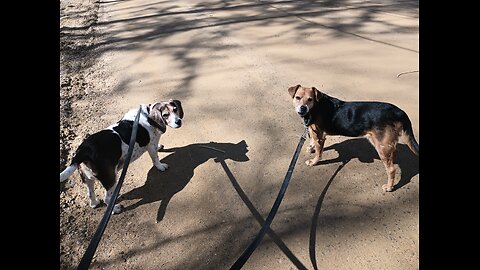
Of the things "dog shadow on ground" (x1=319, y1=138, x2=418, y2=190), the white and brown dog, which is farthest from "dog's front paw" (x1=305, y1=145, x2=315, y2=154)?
the white and brown dog

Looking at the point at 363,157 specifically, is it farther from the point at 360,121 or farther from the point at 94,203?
the point at 94,203

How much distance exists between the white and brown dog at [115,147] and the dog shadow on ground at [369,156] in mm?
2061

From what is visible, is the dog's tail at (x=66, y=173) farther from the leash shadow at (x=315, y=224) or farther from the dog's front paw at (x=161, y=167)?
the leash shadow at (x=315, y=224)

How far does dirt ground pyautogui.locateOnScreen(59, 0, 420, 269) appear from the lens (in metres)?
3.44

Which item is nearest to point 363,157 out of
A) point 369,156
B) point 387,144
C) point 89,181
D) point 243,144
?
point 369,156

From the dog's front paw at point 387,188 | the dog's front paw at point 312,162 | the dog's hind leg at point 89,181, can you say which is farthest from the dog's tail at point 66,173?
the dog's front paw at point 387,188

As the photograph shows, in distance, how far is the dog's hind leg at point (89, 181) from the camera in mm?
3582

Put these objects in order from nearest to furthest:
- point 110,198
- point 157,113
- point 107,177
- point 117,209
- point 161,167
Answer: point 107,177 → point 110,198 → point 117,209 → point 157,113 → point 161,167

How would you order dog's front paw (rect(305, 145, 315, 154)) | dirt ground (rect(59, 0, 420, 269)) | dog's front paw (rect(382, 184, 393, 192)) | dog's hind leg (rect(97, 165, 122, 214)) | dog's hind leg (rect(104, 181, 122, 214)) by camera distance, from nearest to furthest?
dirt ground (rect(59, 0, 420, 269)) < dog's hind leg (rect(97, 165, 122, 214)) < dog's hind leg (rect(104, 181, 122, 214)) < dog's front paw (rect(382, 184, 393, 192)) < dog's front paw (rect(305, 145, 315, 154))

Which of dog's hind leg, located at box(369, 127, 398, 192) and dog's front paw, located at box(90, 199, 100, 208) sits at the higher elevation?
dog's hind leg, located at box(369, 127, 398, 192)

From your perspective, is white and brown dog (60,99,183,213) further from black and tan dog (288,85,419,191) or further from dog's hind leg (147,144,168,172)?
black and tan dog (288,85,419,191)

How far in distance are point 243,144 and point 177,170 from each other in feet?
3.30

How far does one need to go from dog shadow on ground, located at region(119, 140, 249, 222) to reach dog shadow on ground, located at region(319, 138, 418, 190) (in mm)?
1232

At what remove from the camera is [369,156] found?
4.52 meters
